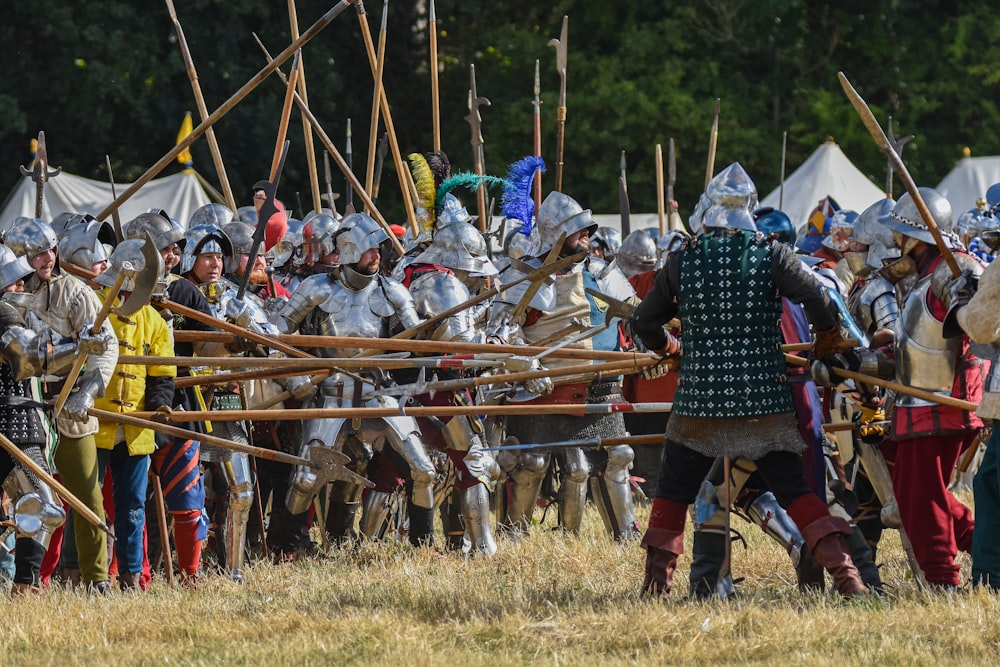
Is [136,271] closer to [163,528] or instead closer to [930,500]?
[163,528]

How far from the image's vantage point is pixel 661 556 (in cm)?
606

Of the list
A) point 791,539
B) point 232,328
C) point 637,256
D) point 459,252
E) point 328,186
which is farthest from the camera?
point 328,186

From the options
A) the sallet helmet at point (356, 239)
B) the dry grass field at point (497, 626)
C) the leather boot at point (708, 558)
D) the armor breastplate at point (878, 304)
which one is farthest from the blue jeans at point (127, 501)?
the armor breastplate at point (878, 304)

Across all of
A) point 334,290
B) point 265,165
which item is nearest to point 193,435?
point 334,290

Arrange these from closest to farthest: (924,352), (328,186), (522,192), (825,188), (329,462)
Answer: (924,352) → (329,462) → (522,192) → (328,186) → (825,188)

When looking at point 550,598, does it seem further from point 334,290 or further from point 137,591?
point 334,290

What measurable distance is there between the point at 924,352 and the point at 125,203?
35.4 feet

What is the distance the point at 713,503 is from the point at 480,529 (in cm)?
210

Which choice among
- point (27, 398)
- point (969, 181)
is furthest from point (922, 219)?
point (969, 181)

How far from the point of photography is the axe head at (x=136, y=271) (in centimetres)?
601

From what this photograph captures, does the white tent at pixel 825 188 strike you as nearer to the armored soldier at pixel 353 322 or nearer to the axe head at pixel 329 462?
the armored soldier at pixel 353 322

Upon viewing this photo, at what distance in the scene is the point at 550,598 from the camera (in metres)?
6.11

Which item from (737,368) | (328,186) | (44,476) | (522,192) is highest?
(328,186)

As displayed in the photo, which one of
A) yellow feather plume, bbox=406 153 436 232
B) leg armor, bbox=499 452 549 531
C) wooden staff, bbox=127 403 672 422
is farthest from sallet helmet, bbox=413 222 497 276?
wooden staff, bbox=127 403 672 422
